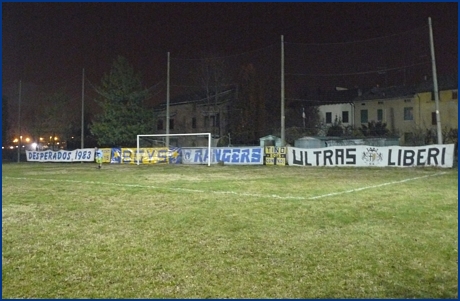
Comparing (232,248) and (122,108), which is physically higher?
(122,108)

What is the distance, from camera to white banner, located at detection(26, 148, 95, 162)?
39250 millimetres

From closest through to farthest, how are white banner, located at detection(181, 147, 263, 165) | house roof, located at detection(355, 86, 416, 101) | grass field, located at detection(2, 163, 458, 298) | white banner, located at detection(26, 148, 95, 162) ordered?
grass field, located at detection(2, 163, 458, 298) < white banner, located at detection(181, 147, 263, 165) < white banner, located at detection(26, 148, 95, 162) < house roof, located at detection(355, 86, 416, 101)

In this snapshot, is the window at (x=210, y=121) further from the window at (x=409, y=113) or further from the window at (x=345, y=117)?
the window at (x=409, y=113)

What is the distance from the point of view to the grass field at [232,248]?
456 cm

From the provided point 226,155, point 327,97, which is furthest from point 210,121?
point 226,155

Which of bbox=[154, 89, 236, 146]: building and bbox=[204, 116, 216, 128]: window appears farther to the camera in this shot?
bbox=[204, 116, 216, 128]: window

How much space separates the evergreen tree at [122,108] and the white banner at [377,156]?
77.2ft

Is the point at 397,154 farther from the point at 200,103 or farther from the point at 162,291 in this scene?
the point at 200,103

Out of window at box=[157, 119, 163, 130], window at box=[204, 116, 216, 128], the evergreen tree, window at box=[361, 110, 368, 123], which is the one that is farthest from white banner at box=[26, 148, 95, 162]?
window at box=[361, 110, 368, 123]

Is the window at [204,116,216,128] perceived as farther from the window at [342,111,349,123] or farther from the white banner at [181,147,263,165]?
the white banner at [181,147,263,165]

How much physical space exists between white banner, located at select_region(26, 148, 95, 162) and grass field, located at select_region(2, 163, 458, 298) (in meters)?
29.3

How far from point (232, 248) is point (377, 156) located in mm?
20808

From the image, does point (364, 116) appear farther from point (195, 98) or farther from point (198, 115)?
point (195, 98)

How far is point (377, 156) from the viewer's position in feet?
82.2
